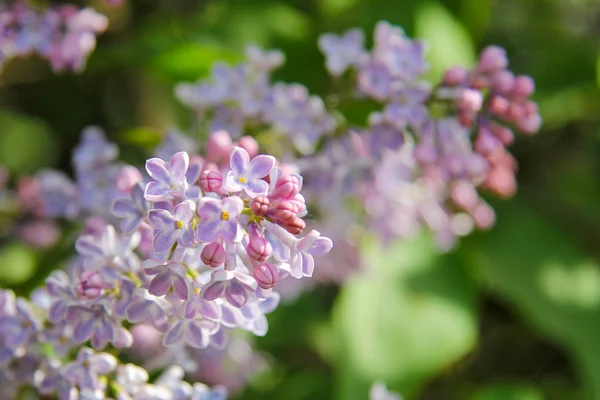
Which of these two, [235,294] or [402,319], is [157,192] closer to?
[235,294]

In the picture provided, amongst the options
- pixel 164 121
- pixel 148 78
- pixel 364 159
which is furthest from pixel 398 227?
pixel 148 78

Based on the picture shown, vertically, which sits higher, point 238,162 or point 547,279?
point 238,162

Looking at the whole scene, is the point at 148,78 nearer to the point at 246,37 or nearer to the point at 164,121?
the point at 164,121

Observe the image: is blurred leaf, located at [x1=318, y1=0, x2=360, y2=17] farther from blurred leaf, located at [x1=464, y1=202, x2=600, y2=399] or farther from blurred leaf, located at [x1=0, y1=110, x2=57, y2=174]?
blurred leaf, located at [x1=0, y1=110, x2=57, y2=174]

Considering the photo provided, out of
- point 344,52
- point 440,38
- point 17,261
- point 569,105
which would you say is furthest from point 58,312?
point 569,105

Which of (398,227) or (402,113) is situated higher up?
(402,113)

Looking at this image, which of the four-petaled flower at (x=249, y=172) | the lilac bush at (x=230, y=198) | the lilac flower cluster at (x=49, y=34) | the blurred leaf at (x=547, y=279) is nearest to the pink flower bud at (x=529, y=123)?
the lilac bush at (x=230, y=198)
